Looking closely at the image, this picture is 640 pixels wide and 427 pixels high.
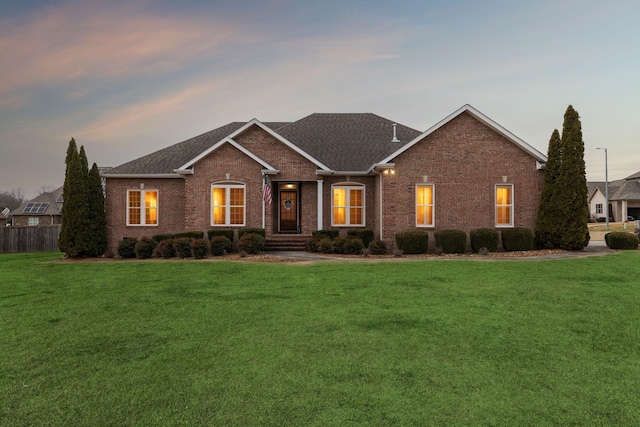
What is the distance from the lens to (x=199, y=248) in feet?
48.3

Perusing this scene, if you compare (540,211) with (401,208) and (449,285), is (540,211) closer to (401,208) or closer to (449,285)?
(401,208)

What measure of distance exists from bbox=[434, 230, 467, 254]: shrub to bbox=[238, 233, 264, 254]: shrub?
7.72 m

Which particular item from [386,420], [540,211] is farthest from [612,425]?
[540,211]

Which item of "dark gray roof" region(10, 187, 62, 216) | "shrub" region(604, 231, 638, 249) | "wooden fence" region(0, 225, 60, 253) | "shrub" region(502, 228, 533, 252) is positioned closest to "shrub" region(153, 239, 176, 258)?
"wooden fence" region(0, 225, 60, 253)

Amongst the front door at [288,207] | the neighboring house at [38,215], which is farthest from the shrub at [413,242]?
the neighboring house at [38,215]

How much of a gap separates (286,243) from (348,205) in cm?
401

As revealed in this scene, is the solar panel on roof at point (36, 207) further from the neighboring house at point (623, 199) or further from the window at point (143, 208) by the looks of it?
the neighboring house at point (623, 199)

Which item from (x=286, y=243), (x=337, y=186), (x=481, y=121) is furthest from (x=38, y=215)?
(x=481, y=121)

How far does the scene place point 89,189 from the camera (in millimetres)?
16891

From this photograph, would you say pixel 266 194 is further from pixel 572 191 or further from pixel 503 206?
pixel 572 191

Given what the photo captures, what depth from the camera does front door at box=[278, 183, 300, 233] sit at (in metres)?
20.3

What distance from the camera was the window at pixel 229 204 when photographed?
18.1 m

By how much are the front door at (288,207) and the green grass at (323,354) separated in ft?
37.3

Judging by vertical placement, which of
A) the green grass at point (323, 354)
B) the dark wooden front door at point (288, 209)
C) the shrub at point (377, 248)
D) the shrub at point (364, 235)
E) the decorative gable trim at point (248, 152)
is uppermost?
the decorative gable trim at point (248, 152)
